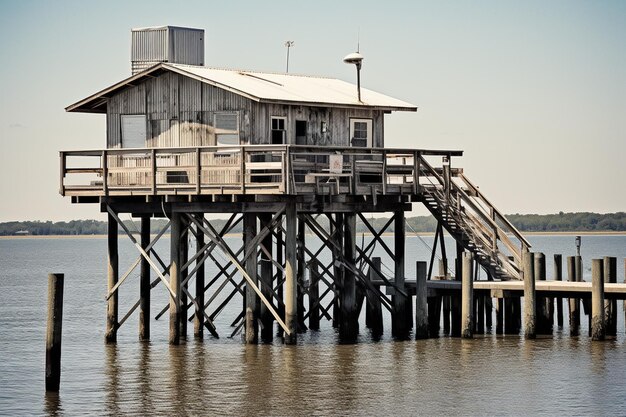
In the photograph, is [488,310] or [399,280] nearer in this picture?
[399,280]

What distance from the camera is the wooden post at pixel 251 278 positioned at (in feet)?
129

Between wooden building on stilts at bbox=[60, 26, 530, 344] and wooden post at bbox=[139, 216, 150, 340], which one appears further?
wooden post at bbox=[139, 216, 150, 340]

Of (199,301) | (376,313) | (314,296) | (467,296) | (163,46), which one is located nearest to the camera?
(467,296)

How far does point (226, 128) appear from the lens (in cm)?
3966

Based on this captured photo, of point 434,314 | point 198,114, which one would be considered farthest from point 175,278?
point 434,314

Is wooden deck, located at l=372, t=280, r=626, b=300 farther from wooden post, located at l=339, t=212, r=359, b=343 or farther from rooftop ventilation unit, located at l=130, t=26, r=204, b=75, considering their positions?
rooftop ventilation unit, located at l=130, t=26, r=204, b=75

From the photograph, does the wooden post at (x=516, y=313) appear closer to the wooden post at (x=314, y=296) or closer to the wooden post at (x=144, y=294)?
the wooden post at (x=314, y=296)

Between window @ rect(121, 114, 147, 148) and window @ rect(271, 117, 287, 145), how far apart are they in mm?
4320

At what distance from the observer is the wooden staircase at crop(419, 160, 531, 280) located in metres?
41.4

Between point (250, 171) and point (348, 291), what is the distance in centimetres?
532

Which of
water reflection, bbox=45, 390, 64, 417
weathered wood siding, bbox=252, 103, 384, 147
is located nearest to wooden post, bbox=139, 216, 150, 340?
weathered wood siding, bbox=252, 103, 384, 147

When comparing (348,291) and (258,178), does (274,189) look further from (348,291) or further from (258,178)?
(348,291)

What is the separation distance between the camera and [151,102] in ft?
135

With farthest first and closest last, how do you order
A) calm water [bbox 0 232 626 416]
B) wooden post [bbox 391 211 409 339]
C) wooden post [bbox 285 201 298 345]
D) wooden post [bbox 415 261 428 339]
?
wooden post [bbox 391 211 409 339]
wooden post [bbox 415 261 428 339]
wooden post [bbox 285 201 298 345]
calm water [bbox 0 232 626 416]
